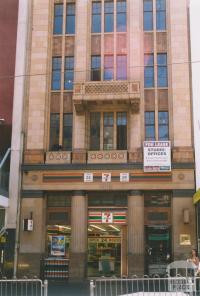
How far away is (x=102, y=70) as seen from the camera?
30.2 metres

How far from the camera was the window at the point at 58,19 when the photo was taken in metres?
31.2

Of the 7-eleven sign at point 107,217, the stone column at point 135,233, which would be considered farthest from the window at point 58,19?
the 7-eleven sign at point 107,217

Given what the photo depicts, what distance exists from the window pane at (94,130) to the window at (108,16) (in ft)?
18.5

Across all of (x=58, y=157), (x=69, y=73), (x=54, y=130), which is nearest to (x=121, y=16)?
(x=69, y=73)

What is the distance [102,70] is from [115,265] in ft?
39.1

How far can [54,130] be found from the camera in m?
30.1

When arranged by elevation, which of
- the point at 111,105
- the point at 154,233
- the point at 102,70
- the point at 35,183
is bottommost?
the point at 154,233

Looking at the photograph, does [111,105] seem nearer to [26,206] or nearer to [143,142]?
[143,142]

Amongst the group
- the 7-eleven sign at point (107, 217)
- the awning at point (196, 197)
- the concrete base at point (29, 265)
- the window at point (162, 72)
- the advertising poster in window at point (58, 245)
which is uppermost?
the window at point (162, 72)

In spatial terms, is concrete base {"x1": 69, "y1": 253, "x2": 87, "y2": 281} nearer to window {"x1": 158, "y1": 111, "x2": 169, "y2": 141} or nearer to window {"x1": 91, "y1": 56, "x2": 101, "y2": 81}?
window {"x1": 158, "y1": 111, "x2": 169, "y2": 141}

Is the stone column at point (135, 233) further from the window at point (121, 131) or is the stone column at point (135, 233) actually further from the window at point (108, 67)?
the window at point (108, 67)

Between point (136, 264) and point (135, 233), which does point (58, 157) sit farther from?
point (136, 264)

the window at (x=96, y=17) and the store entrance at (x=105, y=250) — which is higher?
the window at (x=96, y=17)

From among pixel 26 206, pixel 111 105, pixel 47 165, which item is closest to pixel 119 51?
pixel 111 105
